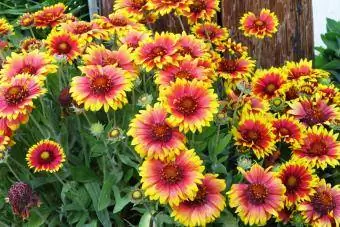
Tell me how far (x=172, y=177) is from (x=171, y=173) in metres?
0.01

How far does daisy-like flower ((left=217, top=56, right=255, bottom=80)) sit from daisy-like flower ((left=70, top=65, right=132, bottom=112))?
0.53m

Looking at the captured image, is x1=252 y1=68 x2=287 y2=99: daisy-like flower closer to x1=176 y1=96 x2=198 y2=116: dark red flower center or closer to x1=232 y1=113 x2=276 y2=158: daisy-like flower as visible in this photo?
x1=232 y1=113 x2=276 y2=158: daisy-like flower

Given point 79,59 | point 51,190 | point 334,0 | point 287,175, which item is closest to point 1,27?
point 79,59

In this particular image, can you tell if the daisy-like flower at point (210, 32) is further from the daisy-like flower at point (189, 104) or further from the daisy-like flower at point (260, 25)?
the daisy-like flower at point (189, 104)

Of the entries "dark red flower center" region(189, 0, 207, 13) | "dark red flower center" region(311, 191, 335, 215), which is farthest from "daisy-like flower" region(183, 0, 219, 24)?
"dark red flower center" region(311, 191, 335, 215)

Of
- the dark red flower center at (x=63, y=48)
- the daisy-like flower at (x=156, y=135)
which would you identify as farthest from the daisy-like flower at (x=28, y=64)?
the daisy-like flower at (x=156, y=135)

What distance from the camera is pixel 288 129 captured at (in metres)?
1.83

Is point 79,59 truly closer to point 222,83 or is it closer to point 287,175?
point 222,83

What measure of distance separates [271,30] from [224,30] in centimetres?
18

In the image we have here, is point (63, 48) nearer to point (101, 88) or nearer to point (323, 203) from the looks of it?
point (101, 88)

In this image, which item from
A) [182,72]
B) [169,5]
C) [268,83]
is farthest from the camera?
[268,83]

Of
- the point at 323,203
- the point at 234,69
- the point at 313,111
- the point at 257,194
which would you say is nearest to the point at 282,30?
the point at 234,69

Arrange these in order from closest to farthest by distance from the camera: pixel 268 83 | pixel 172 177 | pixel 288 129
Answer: pixel 172 177
pixel 288 129
pixel 268 83

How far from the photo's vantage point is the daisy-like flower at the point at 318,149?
5.73 ft
